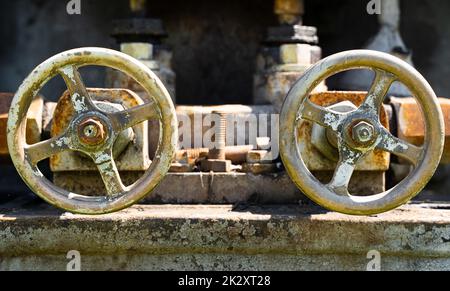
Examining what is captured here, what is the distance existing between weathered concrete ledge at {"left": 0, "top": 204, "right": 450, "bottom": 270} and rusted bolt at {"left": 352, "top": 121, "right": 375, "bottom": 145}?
0.30 m

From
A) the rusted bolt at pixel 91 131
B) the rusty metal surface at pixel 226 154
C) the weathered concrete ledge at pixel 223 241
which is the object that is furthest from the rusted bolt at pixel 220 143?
the rusted bolt at pixel 91 131

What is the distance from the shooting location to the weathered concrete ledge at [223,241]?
282 centimetres

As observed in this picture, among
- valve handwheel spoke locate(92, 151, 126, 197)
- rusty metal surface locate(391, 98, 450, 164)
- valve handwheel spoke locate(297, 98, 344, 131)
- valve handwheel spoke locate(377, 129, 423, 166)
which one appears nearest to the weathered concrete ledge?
valve handwheel spoke locate(92, 151, 126, 197)

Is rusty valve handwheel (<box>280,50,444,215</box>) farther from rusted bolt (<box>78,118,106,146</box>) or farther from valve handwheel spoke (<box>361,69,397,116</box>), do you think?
rusted bolt (<box>78,118,106,146</box>)

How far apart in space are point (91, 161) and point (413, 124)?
1327 millimetres

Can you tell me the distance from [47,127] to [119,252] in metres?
0.71

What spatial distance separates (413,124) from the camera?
10.7 feet

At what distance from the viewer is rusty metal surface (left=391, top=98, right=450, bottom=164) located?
3.25 metres

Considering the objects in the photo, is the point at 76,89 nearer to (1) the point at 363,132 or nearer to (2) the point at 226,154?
(2) the point at 226,154

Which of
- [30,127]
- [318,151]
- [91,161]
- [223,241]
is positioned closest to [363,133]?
[318,151]

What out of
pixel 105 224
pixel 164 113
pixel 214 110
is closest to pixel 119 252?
pixel 105 224

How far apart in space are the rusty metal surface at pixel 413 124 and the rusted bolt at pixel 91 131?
128cm

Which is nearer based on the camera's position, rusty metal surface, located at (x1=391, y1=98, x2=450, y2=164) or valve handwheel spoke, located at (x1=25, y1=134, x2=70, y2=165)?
valve handwheel spoke, located at (x1=25, y1=134, x2=70, y2=165)

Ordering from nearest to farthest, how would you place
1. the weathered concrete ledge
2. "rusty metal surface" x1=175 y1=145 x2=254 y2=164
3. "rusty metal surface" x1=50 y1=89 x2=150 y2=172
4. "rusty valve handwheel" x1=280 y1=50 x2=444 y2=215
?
"rusty valve handwheel" x1=280 y1=50 x2=444 y2=215 < the weathered concrete ledge < "rusty metal surface" x1=50 y1=89 x2=150 y2=172 < "rusty metal surface" x1=175 y1=145 x2=254 y2=164
